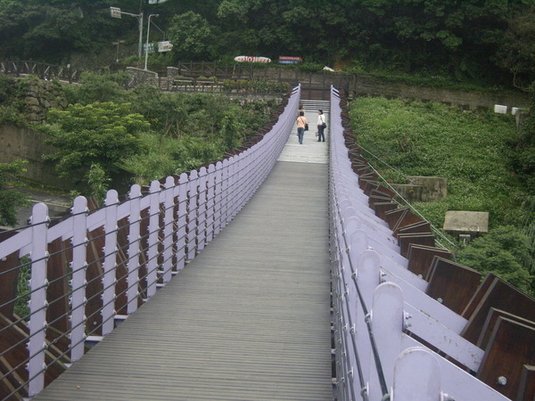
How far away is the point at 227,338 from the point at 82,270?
1.27 m

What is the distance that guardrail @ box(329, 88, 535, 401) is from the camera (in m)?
2.35

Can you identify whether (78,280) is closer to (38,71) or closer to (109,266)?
(109,266)

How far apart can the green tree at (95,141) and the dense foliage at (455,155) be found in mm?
8097

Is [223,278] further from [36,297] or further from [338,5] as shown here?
[338,5]

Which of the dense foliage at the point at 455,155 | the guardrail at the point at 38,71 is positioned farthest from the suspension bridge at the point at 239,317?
the guardrail at the point at 38,71

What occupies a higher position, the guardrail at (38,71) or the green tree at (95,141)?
the guardrail at (38,71)

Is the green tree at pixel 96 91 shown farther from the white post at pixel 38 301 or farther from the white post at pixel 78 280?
the white post at pixel 38 301

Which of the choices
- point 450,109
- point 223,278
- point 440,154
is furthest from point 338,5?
point 223,278

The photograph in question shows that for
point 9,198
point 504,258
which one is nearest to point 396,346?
point 504,258

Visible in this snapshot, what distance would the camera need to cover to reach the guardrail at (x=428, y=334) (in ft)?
7.72

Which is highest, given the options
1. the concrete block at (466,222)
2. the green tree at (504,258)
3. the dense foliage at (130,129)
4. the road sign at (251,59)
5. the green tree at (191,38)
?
the green tree at (191,38)

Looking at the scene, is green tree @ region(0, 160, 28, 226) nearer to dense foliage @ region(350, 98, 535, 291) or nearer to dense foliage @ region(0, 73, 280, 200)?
dense foliage @ region(0, 73, 280, 200)

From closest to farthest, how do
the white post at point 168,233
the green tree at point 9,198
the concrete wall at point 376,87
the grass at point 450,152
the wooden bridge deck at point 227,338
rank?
the wooden bridge deck at point 227,338 < the white post at point 168,233 < the green tree at point 9,198 < the grass at point 450,152 < the concrete wall at point 376,87

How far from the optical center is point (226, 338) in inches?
233
